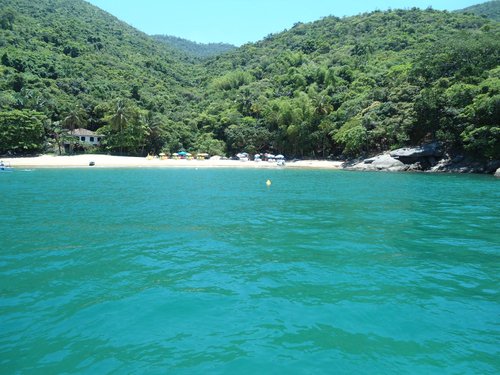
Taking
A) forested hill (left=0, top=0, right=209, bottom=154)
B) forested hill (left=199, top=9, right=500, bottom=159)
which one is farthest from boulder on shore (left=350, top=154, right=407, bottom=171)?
forested hill (left=0, top=0, right=209, bottom=154)

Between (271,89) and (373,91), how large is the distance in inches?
1610

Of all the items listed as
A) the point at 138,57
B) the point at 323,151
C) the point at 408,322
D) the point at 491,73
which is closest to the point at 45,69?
the point at 138,57

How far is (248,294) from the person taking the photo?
10.6 metres

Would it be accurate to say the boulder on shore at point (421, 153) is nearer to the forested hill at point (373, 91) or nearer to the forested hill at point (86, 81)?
the forested hill at point (373, 91)

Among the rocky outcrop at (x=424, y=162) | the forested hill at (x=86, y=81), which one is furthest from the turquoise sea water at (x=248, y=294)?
the forested hill at (x=86, y=81)

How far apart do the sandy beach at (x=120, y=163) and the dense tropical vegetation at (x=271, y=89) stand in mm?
5045

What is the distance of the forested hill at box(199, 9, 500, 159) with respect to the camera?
58125mm

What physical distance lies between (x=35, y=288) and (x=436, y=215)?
21.4 metres

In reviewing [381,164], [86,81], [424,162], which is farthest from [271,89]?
[424,162]

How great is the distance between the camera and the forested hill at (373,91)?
5812cm

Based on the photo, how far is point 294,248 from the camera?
15531mm

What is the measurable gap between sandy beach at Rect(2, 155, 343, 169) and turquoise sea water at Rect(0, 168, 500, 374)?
48.7 m

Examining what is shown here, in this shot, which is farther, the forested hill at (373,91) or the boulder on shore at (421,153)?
the boulder on shore at (421,153)

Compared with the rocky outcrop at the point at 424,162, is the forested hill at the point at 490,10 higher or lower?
higher
